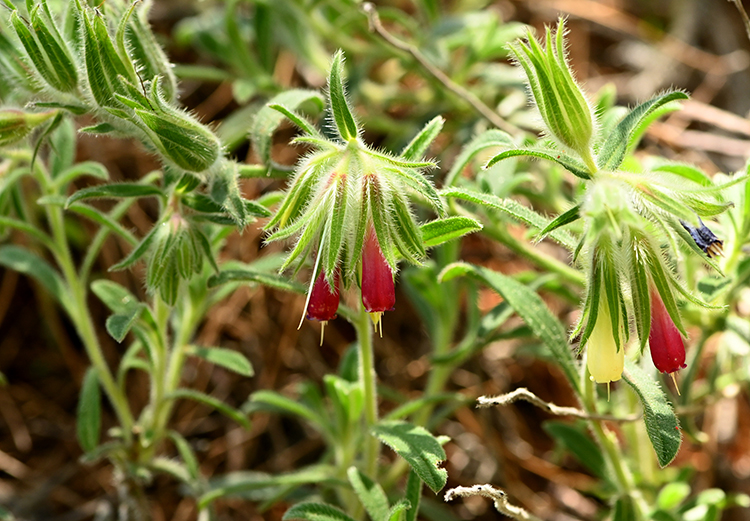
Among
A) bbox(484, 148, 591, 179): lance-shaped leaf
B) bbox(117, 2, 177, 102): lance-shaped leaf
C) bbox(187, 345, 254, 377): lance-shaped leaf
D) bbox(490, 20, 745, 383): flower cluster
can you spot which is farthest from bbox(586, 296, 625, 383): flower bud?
bbox(117, 2, 177, 102): lance-shaped leaf

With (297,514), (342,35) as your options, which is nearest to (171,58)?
(342,35)

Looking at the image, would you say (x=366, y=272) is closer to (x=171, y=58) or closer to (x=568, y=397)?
(x=568, y=397)

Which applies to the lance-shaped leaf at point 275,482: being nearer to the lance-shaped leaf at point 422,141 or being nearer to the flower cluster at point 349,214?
the flower cluster at point 349,214

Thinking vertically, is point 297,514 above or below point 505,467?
above

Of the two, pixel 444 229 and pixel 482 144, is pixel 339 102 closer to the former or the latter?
pixel 444 229

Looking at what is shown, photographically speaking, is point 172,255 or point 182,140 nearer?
point 182,140

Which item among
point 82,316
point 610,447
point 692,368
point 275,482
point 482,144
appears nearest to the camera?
point 482,144

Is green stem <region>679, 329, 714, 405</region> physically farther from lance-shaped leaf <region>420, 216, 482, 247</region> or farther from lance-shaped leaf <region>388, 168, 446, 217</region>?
lance-shaped leaf <region>388, 168, 446, 217</region>

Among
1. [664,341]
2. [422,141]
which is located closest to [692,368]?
[664,341]
